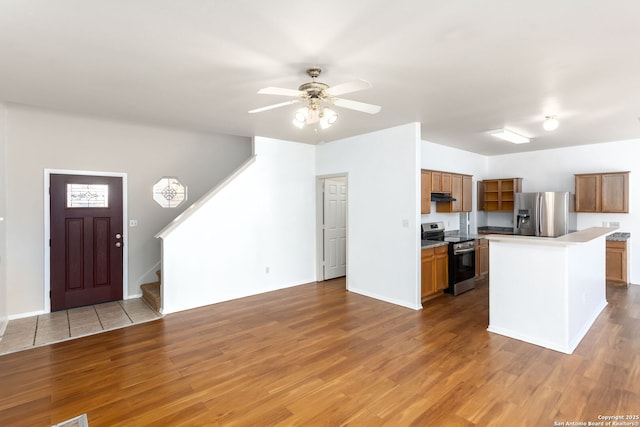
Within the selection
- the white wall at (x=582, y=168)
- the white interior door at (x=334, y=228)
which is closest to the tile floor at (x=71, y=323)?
the white interior door at (x=334, y=228)

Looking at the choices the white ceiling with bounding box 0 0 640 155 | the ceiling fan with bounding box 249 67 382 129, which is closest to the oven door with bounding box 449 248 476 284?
the white ceiling with bounding box 0 0 640 155

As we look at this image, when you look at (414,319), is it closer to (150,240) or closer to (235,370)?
(235,370)

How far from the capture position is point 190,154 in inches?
219

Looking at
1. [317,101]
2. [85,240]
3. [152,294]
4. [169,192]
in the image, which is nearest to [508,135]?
[317,101]

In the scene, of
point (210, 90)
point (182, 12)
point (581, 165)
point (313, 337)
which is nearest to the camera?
point (182, 12)

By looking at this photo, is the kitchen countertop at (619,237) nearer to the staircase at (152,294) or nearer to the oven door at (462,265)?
the oven door at (462,265)

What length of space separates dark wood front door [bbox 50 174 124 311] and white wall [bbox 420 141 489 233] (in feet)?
16.9

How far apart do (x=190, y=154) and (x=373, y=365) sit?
4.50 metres

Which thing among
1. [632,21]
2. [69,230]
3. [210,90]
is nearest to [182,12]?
[210,90]

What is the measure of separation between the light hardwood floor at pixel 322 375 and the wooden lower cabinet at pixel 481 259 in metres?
1.95

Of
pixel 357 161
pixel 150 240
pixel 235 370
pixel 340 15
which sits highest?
pixel 340 15

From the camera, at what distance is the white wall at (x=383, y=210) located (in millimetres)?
4562

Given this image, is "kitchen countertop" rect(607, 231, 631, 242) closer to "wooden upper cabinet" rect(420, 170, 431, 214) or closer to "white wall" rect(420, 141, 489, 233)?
"white wall" rect(420, 141, 489, 233)

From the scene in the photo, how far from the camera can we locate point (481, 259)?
594cm
